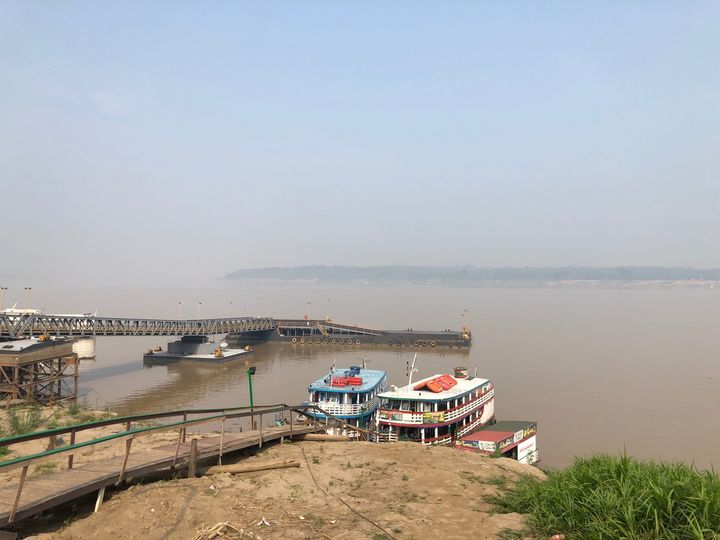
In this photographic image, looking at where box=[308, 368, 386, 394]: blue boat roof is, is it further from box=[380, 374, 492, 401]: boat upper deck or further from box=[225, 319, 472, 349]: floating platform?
box=[225, 319, 472, 349]: floating platform

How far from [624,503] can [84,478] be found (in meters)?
10.7

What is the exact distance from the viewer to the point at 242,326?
8162 centimetres

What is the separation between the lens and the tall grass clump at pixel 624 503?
8344 mm

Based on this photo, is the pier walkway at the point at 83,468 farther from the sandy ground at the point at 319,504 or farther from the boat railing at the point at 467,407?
the boat railing at the point at 467,407

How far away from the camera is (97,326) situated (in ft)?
190

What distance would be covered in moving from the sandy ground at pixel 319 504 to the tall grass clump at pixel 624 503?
78cm

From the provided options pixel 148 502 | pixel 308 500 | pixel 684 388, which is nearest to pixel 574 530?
pixel 308 500

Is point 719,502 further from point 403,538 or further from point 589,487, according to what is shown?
point 403,538

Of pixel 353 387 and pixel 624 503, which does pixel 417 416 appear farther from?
pixel 624 503

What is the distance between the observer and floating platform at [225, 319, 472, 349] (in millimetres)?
79688

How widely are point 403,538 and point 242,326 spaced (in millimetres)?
74529

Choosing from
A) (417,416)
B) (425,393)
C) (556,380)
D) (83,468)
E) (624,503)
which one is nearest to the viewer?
(624,503)

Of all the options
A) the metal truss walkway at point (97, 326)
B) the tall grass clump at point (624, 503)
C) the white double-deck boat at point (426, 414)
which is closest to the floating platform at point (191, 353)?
the metal truss walkway at point (97, 326)

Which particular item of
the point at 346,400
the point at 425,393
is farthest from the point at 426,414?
the point at 346,400
